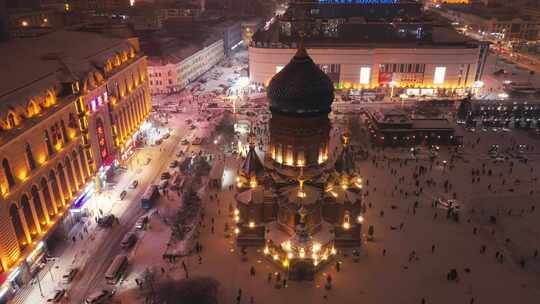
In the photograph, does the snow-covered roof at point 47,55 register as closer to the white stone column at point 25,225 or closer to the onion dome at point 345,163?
the white stone column at point 25,225

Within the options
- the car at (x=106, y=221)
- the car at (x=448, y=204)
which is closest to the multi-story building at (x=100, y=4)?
the car at (x=106, y=221)

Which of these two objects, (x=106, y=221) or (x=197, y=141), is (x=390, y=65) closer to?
(x=197, y=141)

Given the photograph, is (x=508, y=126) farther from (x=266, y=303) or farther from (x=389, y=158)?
(x=266, y=303)

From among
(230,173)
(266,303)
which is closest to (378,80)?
(230,173)

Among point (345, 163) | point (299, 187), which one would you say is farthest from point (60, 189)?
point (345, 163)

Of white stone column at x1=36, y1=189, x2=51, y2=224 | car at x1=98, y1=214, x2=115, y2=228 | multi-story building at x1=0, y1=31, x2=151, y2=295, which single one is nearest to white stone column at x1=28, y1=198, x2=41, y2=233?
multi-story building at x1=0, y1=31, x2=151, y2=295

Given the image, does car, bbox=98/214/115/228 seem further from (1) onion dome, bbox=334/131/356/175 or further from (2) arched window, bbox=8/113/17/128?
(1) onion dome, bbox=334/131/356/175
